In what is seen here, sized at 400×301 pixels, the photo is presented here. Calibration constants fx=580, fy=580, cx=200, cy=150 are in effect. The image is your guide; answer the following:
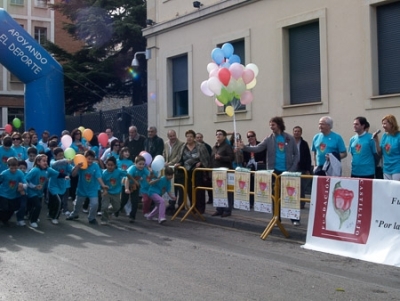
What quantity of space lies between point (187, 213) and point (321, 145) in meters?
3.25

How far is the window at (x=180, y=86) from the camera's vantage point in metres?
19.0

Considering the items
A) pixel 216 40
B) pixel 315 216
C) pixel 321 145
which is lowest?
pixel 315 216

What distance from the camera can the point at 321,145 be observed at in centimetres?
1040

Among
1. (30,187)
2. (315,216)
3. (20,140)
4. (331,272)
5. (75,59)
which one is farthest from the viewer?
(75,59)

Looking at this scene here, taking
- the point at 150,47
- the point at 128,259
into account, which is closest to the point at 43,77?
the point at 150,47

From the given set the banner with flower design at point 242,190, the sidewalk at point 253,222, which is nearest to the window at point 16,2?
the sidewalk at point 253,222

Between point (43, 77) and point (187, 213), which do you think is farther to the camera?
point (43, 77)

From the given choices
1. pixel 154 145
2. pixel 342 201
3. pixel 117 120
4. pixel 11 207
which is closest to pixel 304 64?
pixel 154 145

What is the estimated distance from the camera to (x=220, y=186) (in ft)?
37.3

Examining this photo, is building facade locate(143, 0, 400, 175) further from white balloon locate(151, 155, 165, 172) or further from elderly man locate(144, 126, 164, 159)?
white balloon locate(151, 155, 165, 172)

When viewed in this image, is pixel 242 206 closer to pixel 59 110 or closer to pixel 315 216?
pixel 315 216

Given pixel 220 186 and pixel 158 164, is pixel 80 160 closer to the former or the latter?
pixel 158 164

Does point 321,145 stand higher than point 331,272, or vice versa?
point 321,145

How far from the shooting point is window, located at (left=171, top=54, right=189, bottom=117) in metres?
19.0
